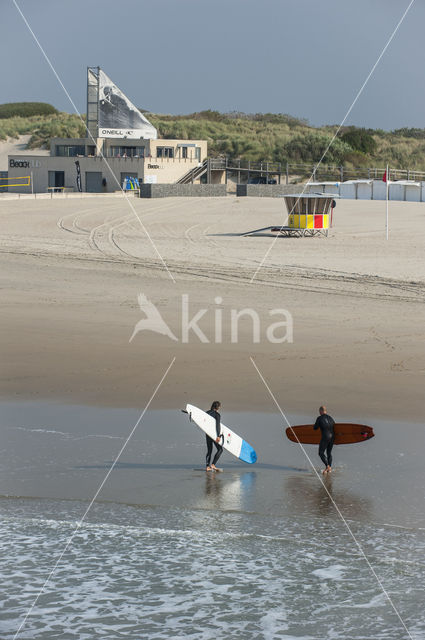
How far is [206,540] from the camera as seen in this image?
28.0ft

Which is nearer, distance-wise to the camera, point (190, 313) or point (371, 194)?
point (190, 313)

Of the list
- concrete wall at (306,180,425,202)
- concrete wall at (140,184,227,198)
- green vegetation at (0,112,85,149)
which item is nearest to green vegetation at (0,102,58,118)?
green vegetation at (0,112,85,149)

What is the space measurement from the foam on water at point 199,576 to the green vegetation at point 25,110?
96871 millimetres

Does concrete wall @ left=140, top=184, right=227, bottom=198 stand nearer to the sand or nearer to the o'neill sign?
the o'neill sign

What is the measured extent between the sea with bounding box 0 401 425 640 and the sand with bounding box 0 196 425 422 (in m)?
1.95

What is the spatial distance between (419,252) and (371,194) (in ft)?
63.5

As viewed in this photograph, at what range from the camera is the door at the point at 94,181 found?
2096 inches

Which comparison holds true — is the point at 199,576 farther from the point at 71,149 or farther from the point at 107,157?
the point at 71,149

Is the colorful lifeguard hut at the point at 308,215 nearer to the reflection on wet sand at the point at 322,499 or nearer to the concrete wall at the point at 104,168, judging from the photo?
the concrete wall at the point at 104,168

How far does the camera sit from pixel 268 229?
3403cm

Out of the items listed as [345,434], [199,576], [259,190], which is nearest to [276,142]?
[259,190]

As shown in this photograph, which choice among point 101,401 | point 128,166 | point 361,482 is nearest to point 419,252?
point 101,401

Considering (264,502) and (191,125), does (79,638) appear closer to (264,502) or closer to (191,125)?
(264,502)

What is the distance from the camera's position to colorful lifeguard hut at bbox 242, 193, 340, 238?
32188mm
